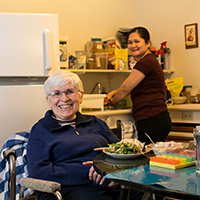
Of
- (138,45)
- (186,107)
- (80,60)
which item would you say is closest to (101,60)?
(80,60)

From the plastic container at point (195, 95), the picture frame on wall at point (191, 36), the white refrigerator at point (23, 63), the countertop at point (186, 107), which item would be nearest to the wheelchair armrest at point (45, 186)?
the white refrigerator at point (23, 63)

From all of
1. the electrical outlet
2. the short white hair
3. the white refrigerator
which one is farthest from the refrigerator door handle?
the electrical outlet

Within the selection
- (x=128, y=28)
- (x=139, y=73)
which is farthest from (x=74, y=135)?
(x=128, y=28)

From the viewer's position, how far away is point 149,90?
280cm

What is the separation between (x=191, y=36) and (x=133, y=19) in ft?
2.70

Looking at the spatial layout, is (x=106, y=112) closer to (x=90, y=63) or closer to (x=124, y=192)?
(x=90, y=63)

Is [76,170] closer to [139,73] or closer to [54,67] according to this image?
[54,67]

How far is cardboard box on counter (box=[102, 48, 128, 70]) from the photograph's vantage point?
350 centimetres

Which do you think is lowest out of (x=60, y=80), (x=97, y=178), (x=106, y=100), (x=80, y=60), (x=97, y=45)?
(x=97, y=178)

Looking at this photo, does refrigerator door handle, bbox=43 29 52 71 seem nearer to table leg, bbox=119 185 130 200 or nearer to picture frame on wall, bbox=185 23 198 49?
table leg, bbox=119 185 130 200

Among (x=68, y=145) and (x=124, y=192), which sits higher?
(x=68, y=145)

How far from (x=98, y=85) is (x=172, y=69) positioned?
3.85 feet

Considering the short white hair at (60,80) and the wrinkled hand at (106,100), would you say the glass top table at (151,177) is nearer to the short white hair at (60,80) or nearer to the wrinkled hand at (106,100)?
the short white hair at (60,80)

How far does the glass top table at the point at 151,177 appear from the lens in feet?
3.39
